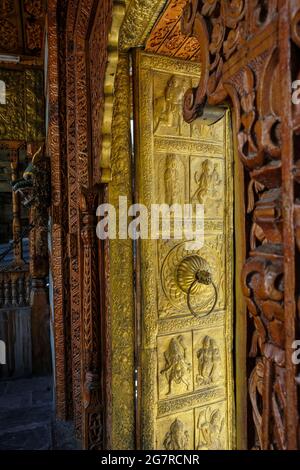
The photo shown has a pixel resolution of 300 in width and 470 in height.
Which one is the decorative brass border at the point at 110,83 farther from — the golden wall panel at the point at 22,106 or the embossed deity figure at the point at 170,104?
the golden wall panel at the point at 22,106

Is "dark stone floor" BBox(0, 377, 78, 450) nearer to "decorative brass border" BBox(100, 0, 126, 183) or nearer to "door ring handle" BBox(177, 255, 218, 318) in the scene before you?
"door ring handle" BBox(177, 255, 218, 318)

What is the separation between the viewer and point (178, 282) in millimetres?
1694

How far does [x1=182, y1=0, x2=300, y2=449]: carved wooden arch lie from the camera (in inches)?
14.1

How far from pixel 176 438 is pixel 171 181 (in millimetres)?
1453

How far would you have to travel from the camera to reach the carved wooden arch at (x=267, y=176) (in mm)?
359

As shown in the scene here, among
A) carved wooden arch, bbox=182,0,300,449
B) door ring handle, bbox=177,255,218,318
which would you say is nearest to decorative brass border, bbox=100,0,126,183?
door ring handle, bbox=177,255,218,318

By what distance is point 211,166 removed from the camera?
70.2 inches

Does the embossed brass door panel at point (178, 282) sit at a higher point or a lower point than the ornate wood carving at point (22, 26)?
lower

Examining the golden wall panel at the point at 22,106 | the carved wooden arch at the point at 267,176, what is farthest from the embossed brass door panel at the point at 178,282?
the golden wall panel at the point at 22,106

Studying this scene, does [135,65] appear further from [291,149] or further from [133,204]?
[291,149]

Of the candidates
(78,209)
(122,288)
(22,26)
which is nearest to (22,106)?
(22,26)

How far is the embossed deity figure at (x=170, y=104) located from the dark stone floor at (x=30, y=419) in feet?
6.89

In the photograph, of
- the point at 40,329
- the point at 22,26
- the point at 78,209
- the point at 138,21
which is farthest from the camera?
the point at 40,329

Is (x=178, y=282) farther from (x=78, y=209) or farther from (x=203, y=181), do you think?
(x=78, y=209)
